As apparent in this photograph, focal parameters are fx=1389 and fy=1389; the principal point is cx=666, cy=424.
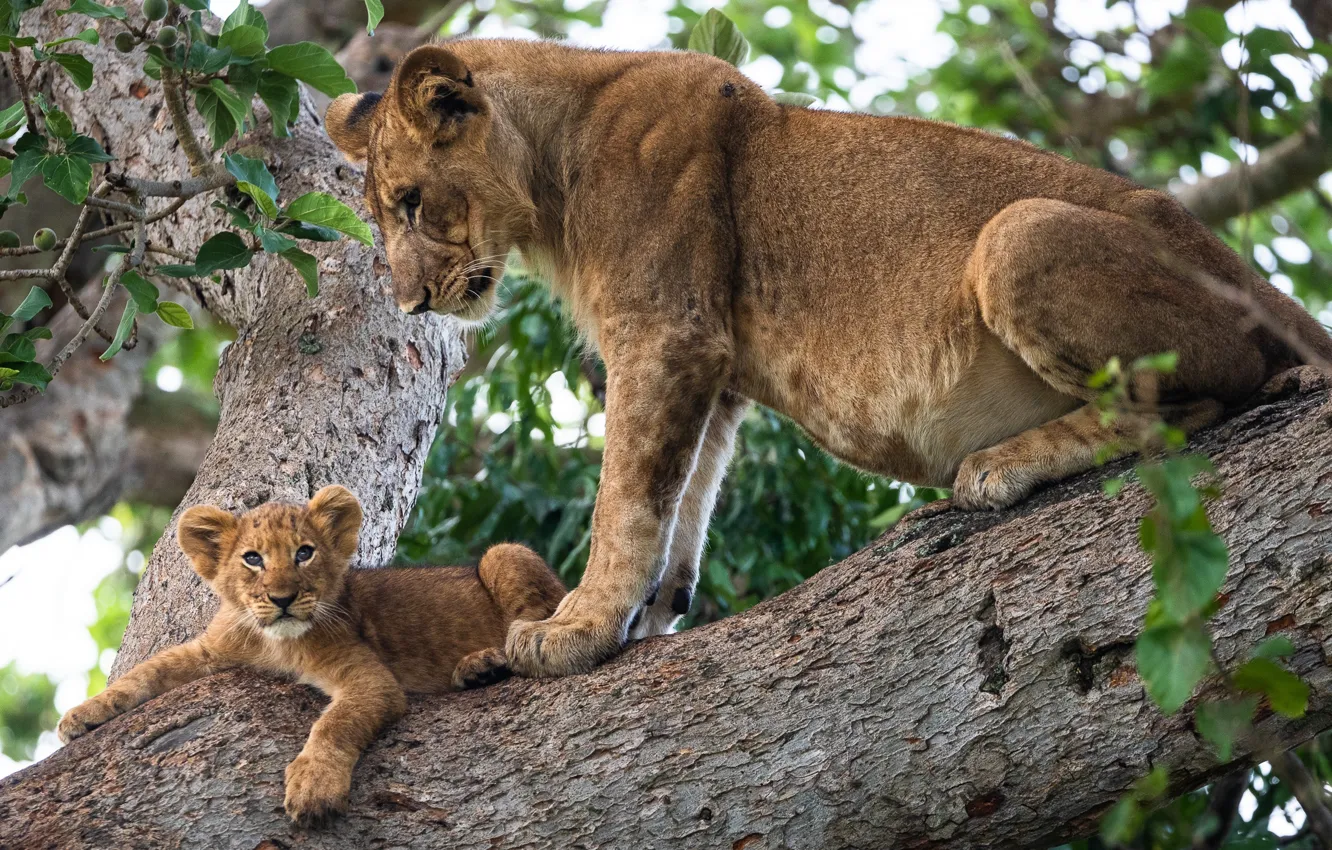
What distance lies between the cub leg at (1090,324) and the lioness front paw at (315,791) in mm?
2100

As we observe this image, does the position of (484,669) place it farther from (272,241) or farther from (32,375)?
(32,375)

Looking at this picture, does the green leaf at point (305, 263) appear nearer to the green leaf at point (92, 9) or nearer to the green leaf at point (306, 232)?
the green leaf at point (306, 232)

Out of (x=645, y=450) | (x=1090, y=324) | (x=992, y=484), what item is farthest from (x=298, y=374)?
(x=1090, y=324)

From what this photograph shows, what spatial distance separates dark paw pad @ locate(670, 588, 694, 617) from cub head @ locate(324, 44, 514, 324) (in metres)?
1.41

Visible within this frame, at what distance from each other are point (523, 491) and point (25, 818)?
12.5ft

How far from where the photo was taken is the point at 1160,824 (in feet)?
18.7

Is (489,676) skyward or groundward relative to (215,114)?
groundward

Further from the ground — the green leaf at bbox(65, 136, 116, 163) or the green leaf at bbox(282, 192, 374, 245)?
the green leaf at bbox(65, 136, 116, 163)

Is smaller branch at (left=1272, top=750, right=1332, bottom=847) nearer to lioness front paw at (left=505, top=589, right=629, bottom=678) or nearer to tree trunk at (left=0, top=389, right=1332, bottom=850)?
tree trunk at (left=0, top=389, right=1332, bottom=850)

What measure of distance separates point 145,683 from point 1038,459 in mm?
2991

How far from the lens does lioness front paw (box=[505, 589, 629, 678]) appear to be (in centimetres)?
448

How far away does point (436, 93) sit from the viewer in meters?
5.39

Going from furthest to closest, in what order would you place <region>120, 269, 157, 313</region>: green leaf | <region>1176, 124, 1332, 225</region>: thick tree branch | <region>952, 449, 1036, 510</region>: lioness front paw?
<region>1176, 124, 1332, 225</region>: thick tree branch → <region>120, 269, 157, 313</region>: green leaf → <region>952, 449, 1036, 510</region>: lioness front paw

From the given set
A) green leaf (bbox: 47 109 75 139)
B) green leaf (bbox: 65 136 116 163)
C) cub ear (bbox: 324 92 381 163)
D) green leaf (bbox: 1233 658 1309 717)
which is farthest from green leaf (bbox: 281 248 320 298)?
green leaf (bbox: 1233 658 1309 717)
